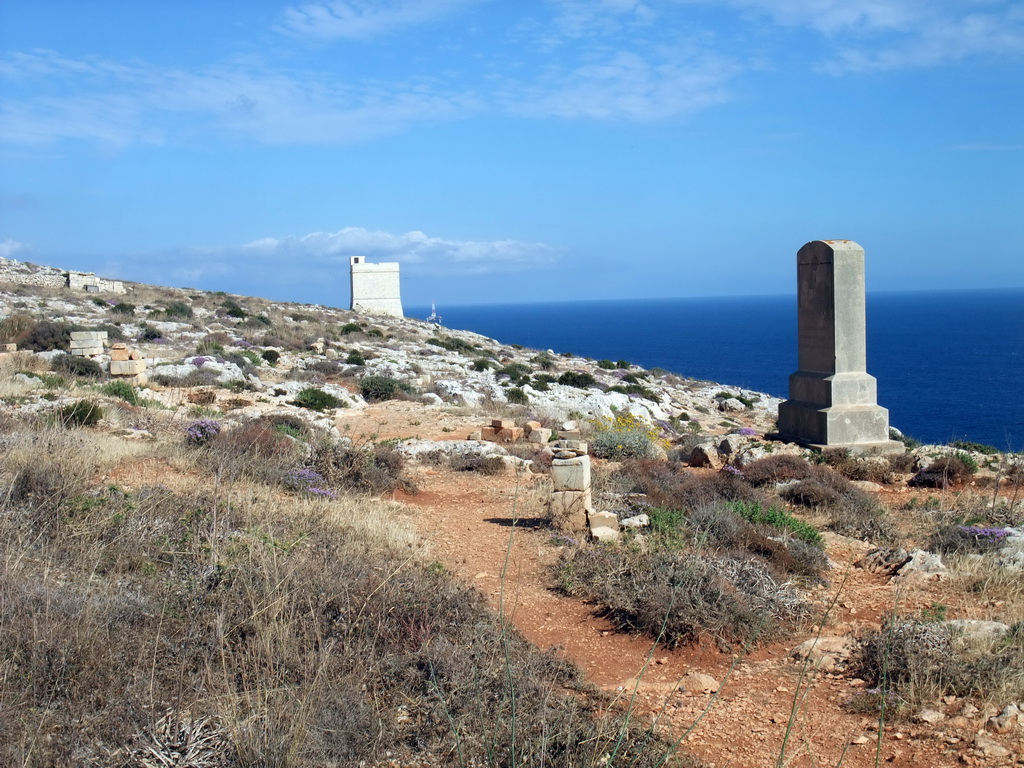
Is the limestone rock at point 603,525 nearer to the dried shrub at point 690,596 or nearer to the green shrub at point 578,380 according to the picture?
the dried shrub at point 690,596

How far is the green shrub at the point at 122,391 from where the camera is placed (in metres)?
14.9

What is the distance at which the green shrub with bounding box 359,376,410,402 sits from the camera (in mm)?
20312

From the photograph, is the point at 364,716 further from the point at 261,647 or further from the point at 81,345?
the point at 81,345

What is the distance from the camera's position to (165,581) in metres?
5.16

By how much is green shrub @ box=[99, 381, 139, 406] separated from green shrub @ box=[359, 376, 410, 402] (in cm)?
600

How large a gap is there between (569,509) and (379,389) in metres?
12.6

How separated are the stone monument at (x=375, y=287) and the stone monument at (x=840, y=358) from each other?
47870mm

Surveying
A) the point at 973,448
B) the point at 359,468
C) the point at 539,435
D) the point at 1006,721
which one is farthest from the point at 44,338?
the point at 1006,721

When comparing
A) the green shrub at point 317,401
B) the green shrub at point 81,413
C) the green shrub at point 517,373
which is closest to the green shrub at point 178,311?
the green shrub at point 517,373

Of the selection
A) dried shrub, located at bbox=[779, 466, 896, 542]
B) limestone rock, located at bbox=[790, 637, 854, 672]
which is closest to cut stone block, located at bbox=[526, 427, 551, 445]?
dried shrub, located at bbox=[779, 466, 896, 542]

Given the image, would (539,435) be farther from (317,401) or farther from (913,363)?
(913,363)

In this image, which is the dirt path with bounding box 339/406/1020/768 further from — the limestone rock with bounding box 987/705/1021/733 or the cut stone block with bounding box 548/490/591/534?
the cut stone block with bounding box 548/490/591/534

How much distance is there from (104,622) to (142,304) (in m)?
37.4

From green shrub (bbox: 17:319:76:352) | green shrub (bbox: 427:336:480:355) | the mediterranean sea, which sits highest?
green shrub (bbox: 17:319:76:352)
